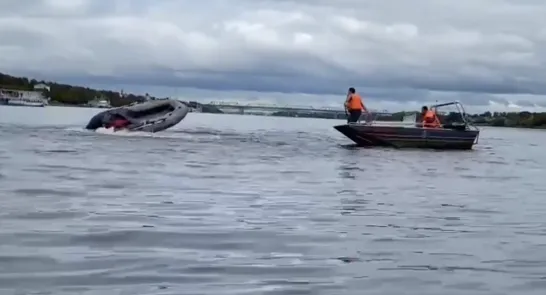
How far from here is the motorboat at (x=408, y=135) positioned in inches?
1516

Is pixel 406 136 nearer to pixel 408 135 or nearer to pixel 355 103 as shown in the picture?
pixel 408 135

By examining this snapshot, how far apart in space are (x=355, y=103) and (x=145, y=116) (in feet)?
37.9

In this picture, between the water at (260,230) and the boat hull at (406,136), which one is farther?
the boat hull at (406,136)

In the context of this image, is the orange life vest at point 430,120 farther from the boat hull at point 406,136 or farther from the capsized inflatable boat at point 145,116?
the capsized inflatable boat at point 145,116

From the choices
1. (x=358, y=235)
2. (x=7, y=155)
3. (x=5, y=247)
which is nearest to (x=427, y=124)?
(x=7, y=155)

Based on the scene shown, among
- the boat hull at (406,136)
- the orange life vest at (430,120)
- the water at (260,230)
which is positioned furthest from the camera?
the orange life vest at (430,120)

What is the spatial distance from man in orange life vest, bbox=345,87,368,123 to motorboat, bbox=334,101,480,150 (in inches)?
19.3

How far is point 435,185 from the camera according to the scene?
2245 cm

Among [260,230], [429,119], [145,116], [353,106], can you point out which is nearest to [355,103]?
[353,106]

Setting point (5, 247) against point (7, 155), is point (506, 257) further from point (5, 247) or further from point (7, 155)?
point (7, 155)

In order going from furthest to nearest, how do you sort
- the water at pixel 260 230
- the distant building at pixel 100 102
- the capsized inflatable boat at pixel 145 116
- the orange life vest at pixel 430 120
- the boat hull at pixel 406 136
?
the distant building at pixel 100 102 < the capsized inflatable boat at pixel 145 116 < the orange life vest at pixel 430 120 < the boat hull at pixel 406 136 < the water at pixel 260 230

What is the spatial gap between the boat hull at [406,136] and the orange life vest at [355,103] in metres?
0.74

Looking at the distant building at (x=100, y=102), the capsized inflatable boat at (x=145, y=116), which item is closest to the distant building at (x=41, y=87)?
the distant building at (x=100, y=102)

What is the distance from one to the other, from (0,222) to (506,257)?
21.7 feet
